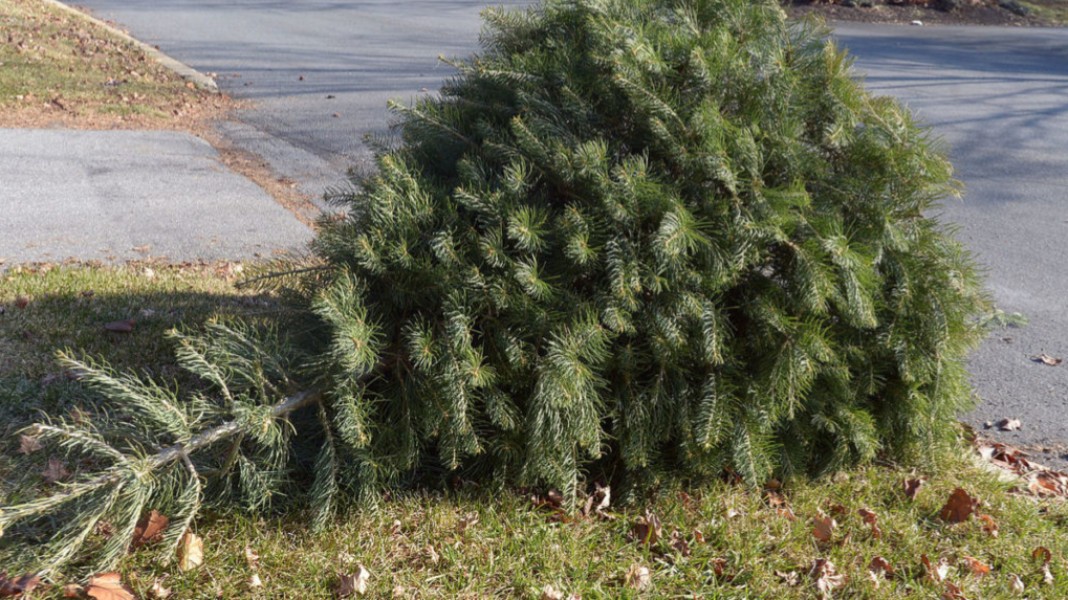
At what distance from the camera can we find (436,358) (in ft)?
10.2

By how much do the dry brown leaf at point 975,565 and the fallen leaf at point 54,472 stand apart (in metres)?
3.17

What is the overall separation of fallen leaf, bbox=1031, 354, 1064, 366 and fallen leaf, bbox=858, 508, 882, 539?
7.51 ft

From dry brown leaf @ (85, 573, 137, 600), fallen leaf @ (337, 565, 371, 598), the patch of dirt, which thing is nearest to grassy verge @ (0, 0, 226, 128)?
dry brown leaf @ (85, 573, 137, 600)

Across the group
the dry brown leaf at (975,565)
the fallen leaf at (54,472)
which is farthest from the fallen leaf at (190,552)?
the dry brown leaf at (975,565)

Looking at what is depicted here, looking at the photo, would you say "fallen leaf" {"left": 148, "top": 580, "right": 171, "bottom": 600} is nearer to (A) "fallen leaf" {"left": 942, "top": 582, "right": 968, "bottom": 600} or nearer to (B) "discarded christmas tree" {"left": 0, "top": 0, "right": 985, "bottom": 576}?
(B) "discarded christmas tree" {"left": 0, "top": 0, "right": 985, "bottom": 576}

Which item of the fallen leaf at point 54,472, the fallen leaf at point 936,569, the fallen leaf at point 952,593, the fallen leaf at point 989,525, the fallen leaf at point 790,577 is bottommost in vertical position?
the fallen leaf at point 790,577

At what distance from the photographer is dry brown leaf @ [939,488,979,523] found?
3486 millimetres

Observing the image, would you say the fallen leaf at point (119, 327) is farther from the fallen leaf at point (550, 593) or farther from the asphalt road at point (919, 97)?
the asphalt road at point (919, 97)

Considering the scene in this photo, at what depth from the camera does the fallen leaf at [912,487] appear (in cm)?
363

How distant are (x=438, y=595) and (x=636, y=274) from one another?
1214 mm

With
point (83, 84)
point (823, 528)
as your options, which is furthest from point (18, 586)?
point (83, 84)

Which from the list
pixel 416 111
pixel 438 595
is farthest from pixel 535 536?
pixel 416 111

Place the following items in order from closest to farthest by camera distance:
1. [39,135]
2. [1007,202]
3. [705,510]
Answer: [705,510], [1007,202], [39,135]

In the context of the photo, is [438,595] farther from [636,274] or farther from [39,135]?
[39,135]
